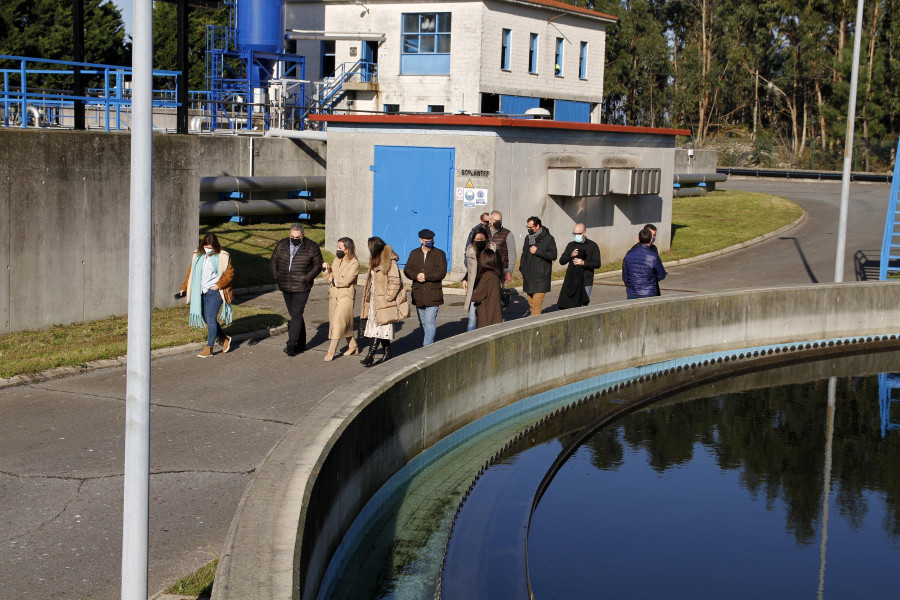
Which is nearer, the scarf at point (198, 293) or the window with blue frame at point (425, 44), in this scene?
the scarf at point (198, 293)

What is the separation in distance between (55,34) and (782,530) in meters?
44.7

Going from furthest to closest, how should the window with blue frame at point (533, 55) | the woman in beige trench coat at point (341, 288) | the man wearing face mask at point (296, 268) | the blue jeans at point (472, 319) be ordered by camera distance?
the window with blue frame at point (533, 55) → the blue jeans at point (472, 319) → the man wearing face mask at point (296, 268) → the woman in beige trench coat at point (341, 288)

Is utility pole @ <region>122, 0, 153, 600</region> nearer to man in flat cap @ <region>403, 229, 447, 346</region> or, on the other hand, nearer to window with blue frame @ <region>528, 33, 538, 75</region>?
man in flat cap @ <region>403, 229, 447, 346</region>

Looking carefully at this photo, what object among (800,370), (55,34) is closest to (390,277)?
(800,370)

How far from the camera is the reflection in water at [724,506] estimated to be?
9.23 metres

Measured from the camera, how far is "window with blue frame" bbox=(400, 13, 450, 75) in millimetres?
39812

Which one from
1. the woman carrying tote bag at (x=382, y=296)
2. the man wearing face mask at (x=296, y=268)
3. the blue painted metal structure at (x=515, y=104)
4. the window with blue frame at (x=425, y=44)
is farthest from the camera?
the blue painted metal structure at (x=515, y=104)

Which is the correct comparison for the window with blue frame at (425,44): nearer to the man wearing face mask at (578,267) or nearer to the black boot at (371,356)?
the man wearing face mask at (578,267)

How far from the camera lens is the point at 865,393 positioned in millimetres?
Answer: 16625

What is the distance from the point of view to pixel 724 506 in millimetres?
11195

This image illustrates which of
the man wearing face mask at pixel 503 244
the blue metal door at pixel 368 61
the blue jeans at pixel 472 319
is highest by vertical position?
the blue metal door at pixel 368 61

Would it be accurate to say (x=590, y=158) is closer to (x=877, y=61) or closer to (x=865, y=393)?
(x=865, y=393)

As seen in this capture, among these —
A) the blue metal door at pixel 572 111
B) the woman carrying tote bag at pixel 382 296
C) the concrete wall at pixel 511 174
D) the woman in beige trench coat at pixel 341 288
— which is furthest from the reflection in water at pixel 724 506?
the blue metal door at pixel 572 111

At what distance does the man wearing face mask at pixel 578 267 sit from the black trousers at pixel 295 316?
12.5 ft
